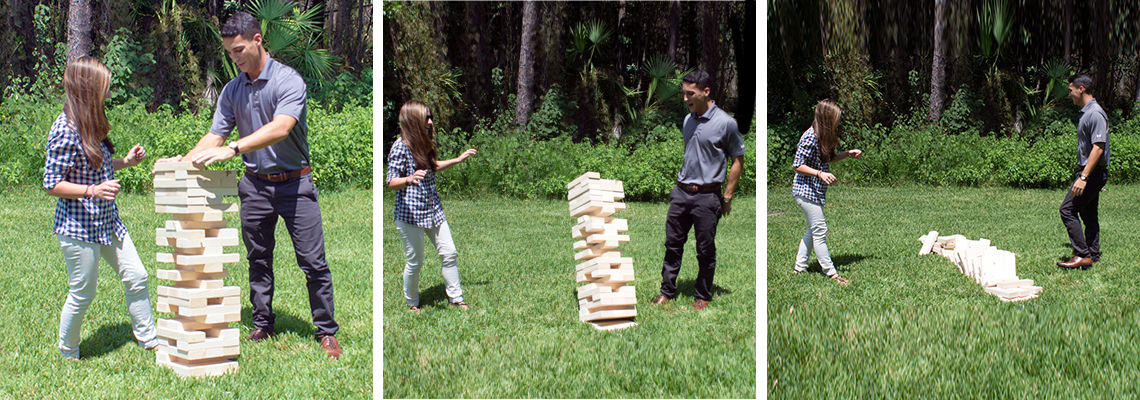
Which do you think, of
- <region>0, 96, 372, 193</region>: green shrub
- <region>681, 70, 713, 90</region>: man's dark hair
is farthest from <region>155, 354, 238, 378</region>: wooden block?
<region>0, 96, 372, 193</region>: green shrub

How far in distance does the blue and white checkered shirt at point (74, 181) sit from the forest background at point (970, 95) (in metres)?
4.35

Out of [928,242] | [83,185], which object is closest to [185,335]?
[83,185]

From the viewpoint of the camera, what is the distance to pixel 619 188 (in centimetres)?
424

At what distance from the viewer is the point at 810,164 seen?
495 cm

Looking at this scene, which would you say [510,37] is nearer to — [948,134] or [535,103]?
[535,103]

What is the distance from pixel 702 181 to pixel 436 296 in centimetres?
179

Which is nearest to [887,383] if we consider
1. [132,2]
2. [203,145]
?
[203,145]

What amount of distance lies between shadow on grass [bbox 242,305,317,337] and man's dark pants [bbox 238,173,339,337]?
24 centimetres

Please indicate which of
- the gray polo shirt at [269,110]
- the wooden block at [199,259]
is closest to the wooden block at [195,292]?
the wooden block at [199,259]

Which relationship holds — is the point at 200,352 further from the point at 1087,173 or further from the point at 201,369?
the point at 1087,173

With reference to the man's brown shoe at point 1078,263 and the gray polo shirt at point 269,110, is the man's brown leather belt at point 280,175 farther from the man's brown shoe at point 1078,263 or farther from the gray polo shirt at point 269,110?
the man's brown shoe at point 1078,263

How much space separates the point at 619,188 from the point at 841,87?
7290mm

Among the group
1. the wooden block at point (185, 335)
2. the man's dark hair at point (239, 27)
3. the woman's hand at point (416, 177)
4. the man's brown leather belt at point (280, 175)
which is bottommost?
the wooden block at point (185, 335)

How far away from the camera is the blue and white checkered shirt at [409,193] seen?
4074 mm
